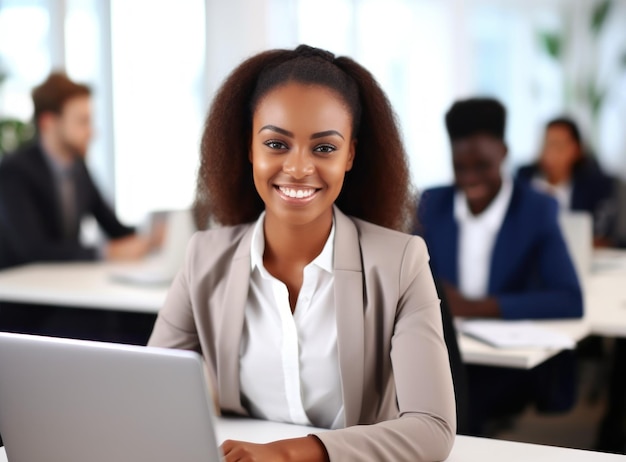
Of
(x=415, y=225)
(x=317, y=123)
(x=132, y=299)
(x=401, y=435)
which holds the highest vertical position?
(x=317, y=123)

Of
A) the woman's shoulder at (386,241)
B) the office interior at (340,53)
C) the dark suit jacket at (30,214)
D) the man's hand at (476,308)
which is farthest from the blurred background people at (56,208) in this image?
the woman's shoulder at (386,241)

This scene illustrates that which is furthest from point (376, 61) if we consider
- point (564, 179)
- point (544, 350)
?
point (544, 350)

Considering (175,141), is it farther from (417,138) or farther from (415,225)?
(415,225)

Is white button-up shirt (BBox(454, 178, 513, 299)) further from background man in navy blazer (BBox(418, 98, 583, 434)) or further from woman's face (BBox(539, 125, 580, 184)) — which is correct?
woman's face (BBox(539, 125, 580, 184))

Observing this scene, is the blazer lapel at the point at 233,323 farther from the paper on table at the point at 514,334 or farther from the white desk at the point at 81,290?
the white desk at the point at 81,290

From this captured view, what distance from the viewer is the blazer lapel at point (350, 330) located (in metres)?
1.66

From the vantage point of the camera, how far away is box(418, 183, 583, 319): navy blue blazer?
299cm

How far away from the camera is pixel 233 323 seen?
5.70 feet

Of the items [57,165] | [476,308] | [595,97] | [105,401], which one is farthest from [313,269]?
[595,97]

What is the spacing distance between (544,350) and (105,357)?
5.57 ft

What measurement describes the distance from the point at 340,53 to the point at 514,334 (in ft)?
15.7

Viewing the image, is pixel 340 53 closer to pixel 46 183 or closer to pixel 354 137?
pixel 46 183

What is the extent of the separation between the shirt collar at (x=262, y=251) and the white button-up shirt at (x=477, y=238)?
158cm

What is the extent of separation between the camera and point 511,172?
7320 mm
